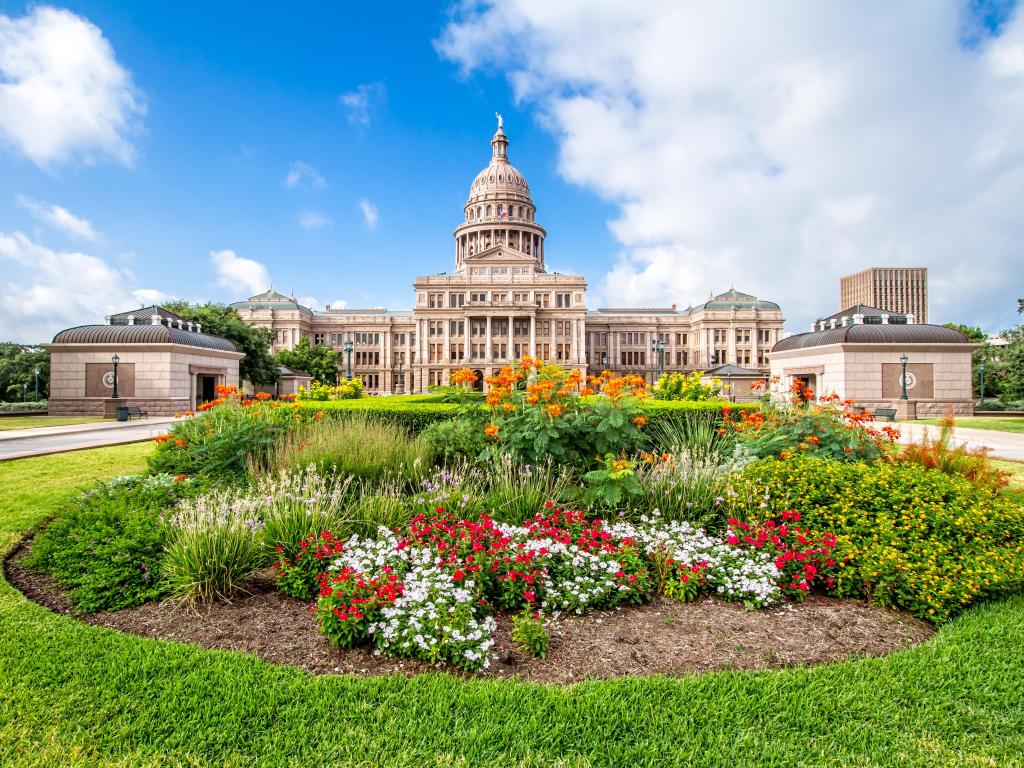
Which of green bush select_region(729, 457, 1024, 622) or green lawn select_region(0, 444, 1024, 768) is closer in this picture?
green lawn select_region(0, 444, 1024, 768)

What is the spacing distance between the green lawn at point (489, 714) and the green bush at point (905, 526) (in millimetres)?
629

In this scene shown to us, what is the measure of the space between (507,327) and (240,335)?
35458mm

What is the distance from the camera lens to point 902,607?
418 centimetres

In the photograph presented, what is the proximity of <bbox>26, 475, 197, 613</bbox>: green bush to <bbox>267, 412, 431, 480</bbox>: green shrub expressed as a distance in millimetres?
1455

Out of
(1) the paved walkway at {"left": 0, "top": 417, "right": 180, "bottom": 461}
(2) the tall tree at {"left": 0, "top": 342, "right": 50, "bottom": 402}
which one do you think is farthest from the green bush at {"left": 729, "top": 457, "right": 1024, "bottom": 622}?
(2) the tall tree at {"left": 0, "top": 342, "right": 50, "bottom": 402}

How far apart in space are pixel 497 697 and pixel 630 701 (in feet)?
2.56

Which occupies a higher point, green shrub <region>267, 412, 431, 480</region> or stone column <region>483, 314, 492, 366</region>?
stone column <region>483, 314, 492, 366</region>

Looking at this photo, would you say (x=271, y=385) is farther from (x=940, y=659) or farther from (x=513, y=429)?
(x=940, y=659)

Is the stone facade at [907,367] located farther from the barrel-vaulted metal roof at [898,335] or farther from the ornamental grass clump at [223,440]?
the ornamental grass clump at [223,440]

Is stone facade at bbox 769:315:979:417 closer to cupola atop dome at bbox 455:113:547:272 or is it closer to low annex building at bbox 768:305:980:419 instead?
low annex building at bbox 768:305:980:419

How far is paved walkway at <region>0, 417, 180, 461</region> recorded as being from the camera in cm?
1235

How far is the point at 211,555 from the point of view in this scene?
436cm

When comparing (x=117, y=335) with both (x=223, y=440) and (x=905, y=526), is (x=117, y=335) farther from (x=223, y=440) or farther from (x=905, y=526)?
(x=905, y=526)

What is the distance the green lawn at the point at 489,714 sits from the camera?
252 centimetres
